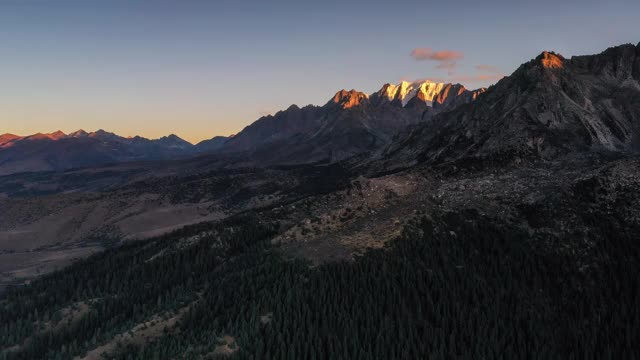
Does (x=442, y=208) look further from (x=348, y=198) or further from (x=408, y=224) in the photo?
(x=348, y=198)

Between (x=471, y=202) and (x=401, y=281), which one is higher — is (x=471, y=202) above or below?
above

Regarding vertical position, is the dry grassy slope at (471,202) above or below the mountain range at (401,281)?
above

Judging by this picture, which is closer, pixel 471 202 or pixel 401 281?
pixel 401 281

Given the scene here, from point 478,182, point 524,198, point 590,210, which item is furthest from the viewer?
point 478,182

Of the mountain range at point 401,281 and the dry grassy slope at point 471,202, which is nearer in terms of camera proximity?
the mountain range at point 401,281

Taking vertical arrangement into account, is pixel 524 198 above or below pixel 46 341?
above

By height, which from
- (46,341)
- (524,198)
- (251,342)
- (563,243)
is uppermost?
(524,198)

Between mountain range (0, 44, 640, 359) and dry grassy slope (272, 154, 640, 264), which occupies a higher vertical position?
dry grassy slope (272, 154, 640, 264)

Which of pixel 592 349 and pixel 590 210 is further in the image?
pixel 590 210

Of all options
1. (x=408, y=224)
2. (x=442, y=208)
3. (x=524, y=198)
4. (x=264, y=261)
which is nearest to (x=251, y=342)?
(x=264, y=261)

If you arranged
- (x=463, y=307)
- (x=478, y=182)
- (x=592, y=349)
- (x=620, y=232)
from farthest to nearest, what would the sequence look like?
(x=478, y=182) < (x=620, y=232) < (x=463, y=307) < (x=592, y=349)

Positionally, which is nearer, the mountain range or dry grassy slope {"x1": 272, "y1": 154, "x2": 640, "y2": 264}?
the mountain range
